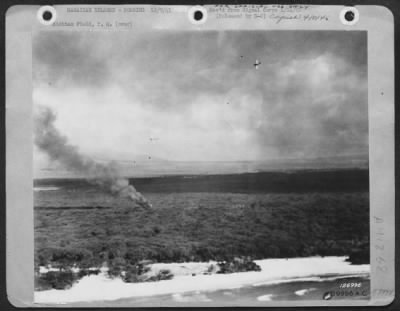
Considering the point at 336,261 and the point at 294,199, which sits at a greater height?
the point at 294,199

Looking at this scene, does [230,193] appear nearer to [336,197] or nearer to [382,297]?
[336,197]

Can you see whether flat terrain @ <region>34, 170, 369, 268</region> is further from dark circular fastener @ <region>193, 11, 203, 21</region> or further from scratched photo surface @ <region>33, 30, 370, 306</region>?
dark circular fastener @ <region>193, 11, 203, 21</region>

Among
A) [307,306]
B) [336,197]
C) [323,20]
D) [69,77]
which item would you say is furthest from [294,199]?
[69,77]

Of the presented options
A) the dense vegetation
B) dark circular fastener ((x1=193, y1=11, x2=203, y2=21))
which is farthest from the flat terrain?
dark circular fastener ((x1=193, y1=11, x2=203, y2=21))

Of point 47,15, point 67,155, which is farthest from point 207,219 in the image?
point 47,15

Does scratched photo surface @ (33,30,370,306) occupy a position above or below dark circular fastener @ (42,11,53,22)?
below

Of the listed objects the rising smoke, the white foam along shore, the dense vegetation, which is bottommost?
the white foam along shore

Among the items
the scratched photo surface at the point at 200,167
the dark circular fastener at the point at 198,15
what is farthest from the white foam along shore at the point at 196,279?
the dark circular fastener at the point at 198,15
